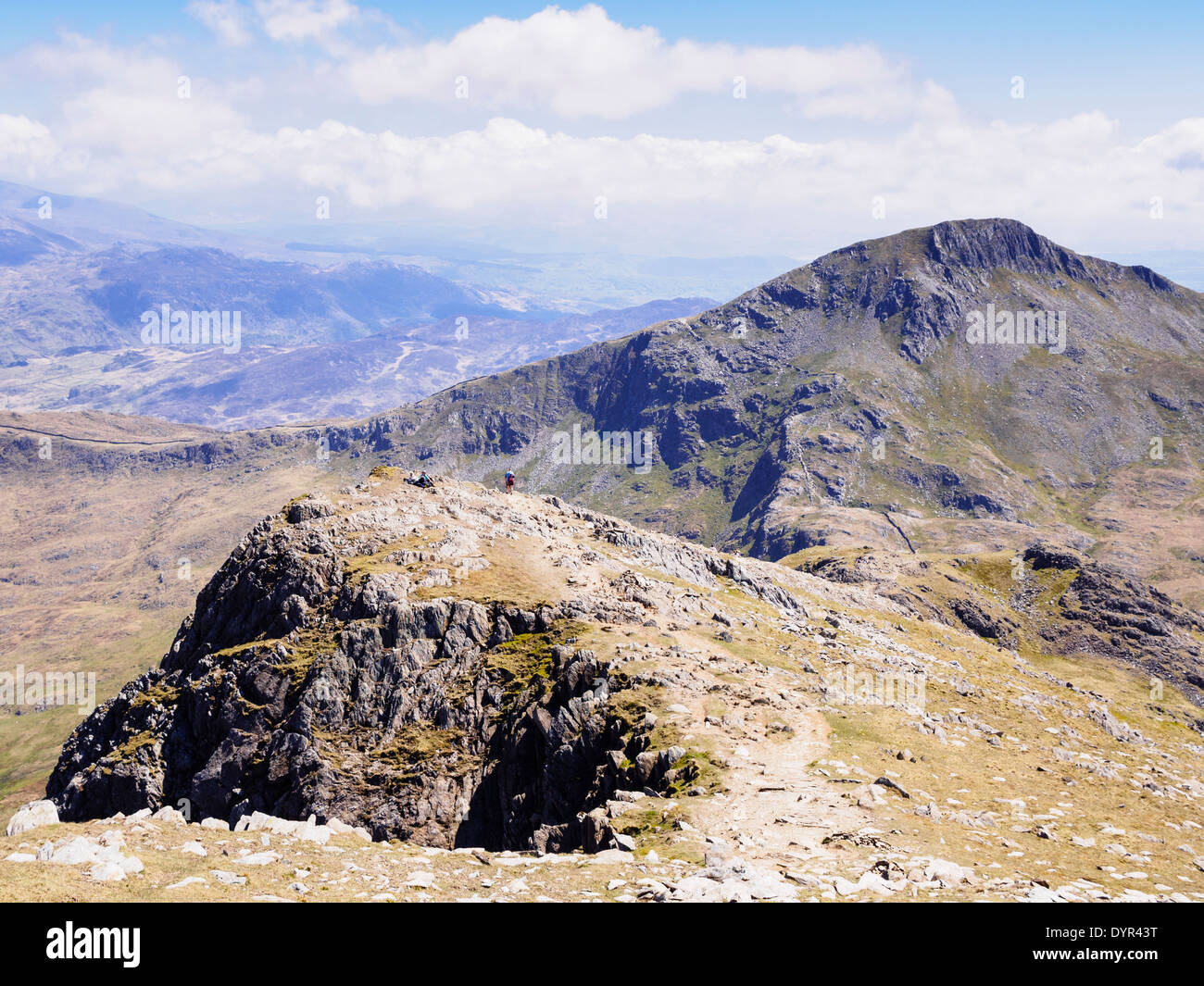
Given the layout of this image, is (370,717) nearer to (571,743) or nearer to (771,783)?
(571,743)

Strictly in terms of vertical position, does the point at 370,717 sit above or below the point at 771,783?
below

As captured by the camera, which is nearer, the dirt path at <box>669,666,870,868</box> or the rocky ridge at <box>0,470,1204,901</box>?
the rocky ridge at <box>0,470,1204,901</box>

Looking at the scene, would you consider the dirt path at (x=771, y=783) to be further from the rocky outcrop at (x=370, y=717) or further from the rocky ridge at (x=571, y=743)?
the rocky outcrop at (x=370, y=717)

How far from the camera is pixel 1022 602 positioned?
164 m

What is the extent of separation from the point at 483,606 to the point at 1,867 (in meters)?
48.3

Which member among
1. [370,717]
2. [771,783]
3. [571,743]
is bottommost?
[370,717]

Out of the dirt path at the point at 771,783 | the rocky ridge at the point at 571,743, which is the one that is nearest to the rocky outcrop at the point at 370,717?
the rocky ridge at the point at 571,743

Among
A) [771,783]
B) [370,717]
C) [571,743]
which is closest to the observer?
[771,783]

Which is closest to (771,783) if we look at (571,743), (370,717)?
(571,743)

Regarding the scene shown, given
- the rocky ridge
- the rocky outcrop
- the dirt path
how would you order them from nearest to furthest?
the rocky ridge
the dirt path
the rocky outcrop

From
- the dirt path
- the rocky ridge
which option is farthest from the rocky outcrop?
the dirt path

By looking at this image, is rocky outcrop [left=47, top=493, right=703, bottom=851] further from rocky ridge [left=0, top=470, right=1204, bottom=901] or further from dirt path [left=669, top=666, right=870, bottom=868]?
dirt path [left=669, top=666, right=870, bottom=868]

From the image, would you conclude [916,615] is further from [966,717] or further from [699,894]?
[699,894]
